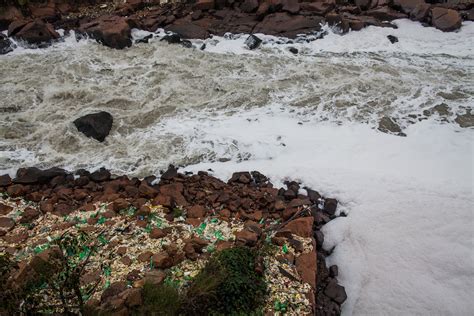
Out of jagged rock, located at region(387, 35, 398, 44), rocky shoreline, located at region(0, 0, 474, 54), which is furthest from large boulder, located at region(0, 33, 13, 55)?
jagged rock, located at region(387, 35, 398, 44)

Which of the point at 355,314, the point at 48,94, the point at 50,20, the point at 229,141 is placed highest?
the point at 50,20

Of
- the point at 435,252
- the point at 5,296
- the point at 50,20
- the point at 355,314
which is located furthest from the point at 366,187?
the point at 50,20

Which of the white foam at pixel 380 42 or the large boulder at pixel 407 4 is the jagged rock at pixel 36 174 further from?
the large boulder at pixel 407 4

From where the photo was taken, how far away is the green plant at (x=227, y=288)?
3.06 metres

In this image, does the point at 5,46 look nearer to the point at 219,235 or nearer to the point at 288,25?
the point at 288,25

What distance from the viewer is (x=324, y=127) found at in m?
6.12

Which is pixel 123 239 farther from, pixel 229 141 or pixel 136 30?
pixel 136 30

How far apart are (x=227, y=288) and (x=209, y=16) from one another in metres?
8.24

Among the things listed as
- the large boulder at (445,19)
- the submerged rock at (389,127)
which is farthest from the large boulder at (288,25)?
the submerged rock at (389,127)

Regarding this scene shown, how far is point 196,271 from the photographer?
11.6 ft

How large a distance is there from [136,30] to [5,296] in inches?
308

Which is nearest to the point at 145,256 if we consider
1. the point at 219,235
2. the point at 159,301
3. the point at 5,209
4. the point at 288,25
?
the point at 159,301

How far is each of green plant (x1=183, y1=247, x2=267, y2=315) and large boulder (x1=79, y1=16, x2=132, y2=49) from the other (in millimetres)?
6655

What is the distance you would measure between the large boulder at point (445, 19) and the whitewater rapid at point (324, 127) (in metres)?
0.20
